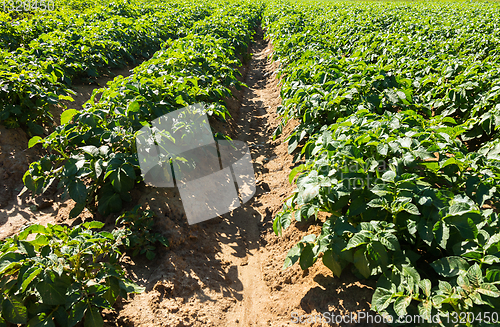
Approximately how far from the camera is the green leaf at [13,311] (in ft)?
5.13

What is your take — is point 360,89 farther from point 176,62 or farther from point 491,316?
point 176,62

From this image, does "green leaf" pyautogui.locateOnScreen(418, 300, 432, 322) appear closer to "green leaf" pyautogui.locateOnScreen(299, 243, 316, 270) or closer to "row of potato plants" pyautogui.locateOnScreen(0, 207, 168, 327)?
"green leaf" pyautogui.locateOnScreen(299, 243, 316, 270)

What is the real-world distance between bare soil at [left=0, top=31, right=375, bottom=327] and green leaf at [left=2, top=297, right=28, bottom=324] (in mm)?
607

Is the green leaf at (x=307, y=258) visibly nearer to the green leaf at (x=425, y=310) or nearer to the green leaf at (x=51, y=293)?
the green leaf at (x=425, y=310)

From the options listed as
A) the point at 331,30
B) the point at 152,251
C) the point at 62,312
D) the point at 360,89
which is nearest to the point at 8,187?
the point at 152,251

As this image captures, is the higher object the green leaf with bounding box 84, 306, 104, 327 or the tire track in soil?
the green leaf with bounding box 84, 306, 104, 327

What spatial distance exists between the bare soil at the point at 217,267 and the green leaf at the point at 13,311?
607mm

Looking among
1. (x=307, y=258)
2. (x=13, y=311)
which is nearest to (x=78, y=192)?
(x=13, y=311)

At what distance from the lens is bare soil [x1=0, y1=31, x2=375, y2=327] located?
221 centimetres

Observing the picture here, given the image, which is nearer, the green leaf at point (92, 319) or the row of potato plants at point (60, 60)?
the green leaf at point (92, 319)

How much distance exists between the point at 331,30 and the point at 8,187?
1005cm

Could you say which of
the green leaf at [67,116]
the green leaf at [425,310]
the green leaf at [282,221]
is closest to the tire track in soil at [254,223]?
the green leaf at [282,221]

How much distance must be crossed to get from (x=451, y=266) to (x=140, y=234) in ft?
8.05

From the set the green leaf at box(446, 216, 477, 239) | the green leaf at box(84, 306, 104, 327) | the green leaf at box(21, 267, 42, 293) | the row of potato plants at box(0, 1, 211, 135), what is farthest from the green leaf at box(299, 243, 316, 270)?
the row of potato plants at box(0, 1, 211, 135)
